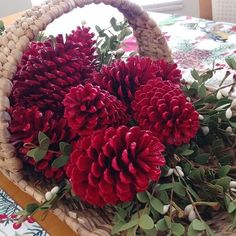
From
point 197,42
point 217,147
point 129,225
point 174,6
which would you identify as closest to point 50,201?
point 129,225

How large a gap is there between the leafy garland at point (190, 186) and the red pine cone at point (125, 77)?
0.27 feet

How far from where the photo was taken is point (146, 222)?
0.35 meters

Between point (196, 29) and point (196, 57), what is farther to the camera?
point (196, 29)

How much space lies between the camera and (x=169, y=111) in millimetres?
410

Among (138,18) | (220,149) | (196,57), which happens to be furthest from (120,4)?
(196,57)

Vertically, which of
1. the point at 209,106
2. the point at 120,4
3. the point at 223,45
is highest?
the point at 120,4

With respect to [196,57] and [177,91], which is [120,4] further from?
[196,57]

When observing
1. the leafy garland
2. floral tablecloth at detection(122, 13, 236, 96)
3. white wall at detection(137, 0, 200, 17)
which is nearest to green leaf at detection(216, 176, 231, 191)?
the leafy garland

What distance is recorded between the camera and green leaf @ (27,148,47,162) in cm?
42

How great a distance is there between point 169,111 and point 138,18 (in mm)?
271

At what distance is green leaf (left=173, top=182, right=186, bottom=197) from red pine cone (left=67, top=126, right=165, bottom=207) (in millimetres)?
36

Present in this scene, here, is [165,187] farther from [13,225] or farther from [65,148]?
[13,225]

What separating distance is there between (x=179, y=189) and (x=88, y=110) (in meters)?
0.13

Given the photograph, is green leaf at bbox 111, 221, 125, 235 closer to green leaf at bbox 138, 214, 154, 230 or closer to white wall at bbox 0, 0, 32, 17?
green leaf at bbox 138, 214, 154, 230
